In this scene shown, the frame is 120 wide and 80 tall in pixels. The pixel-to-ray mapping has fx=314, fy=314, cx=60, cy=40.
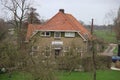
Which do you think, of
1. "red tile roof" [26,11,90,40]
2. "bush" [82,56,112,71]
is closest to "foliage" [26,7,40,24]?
"red tile roof" [26,11,90,40]

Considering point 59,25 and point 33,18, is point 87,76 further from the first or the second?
point 33,18

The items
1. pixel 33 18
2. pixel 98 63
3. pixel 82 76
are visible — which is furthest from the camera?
pixel 33 18

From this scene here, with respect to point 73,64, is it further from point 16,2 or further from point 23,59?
point 16,2

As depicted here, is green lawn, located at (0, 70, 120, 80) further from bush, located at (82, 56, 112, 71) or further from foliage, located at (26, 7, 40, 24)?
foliage, located at (26, 7, 40, 24)

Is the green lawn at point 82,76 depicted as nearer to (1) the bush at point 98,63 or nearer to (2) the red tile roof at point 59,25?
(1) the bush at point 98,63

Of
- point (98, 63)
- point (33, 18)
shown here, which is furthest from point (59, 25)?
point (33, 18)

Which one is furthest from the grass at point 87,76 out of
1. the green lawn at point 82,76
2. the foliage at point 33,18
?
the foliage at point 33,18

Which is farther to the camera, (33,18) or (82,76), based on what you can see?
(33,18)

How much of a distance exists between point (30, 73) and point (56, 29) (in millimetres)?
26471

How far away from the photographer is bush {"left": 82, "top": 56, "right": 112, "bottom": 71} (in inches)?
1446

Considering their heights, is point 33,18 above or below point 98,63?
above

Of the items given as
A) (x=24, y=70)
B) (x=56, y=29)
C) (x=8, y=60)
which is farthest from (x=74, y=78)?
(x=56, y=29)

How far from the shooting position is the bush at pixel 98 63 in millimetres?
36719

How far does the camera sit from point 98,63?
3859cm
